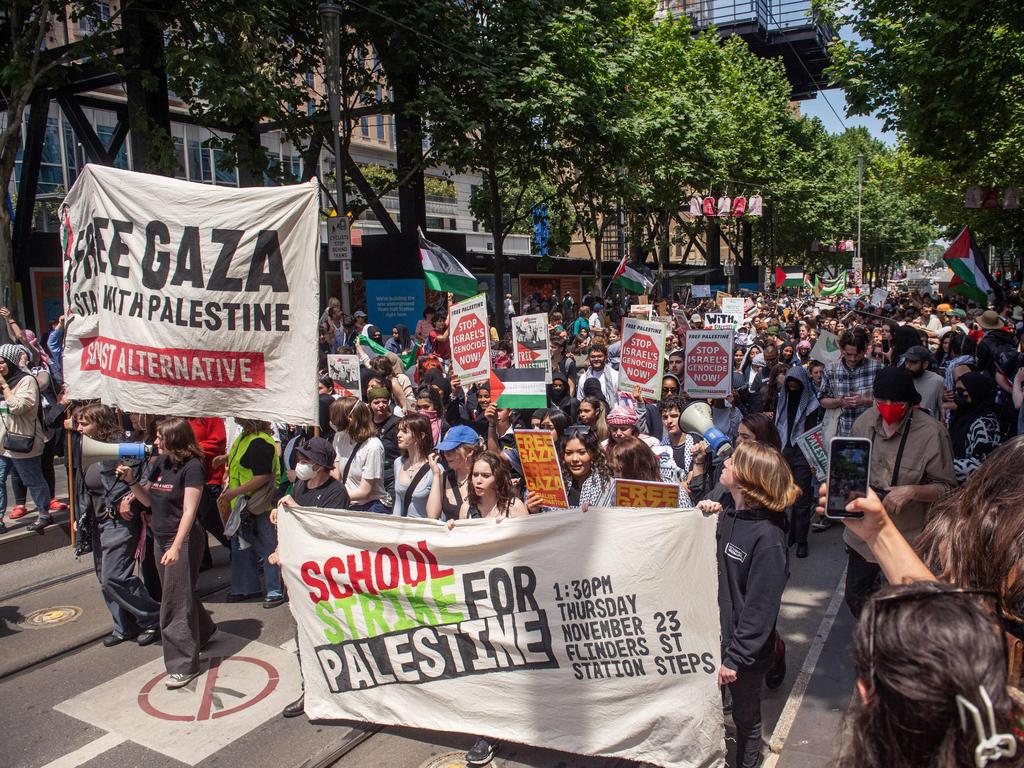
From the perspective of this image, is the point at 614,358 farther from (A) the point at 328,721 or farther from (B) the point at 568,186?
(B) the point at 568,186

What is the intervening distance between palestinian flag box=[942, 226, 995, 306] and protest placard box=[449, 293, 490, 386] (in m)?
5.90

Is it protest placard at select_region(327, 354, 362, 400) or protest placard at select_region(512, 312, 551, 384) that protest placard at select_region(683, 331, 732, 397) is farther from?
protest placard at select_region(327, 354, 362, 400)

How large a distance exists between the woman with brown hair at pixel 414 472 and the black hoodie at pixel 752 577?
2378mm

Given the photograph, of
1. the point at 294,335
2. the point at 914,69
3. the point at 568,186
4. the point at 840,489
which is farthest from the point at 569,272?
the point at 840,489

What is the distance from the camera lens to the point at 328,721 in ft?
15.5

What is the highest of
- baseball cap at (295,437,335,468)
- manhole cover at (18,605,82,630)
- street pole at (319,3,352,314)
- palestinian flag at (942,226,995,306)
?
street pole at (319,3,352,314)

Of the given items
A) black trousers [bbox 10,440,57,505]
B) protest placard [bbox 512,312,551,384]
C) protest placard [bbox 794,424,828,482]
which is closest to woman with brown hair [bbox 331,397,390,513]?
protest placard [bbox 794,424,828,482]

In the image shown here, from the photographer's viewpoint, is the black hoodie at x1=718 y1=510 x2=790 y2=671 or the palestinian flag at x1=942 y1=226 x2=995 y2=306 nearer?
the black hoodie at x1=718 y1=510 x2=790 y2=671

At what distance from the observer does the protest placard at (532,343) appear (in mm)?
9453

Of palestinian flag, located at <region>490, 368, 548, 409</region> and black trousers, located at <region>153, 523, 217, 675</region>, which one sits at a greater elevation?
palestinian flag, located at <region>490, 368, 548, 409</region>

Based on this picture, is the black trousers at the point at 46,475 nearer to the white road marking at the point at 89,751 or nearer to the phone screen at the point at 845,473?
the white road marking at the point at 89,751

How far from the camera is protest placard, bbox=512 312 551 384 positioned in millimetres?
9453

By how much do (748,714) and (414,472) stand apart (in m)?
2.77

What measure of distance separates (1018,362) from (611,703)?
5499 millimetres
